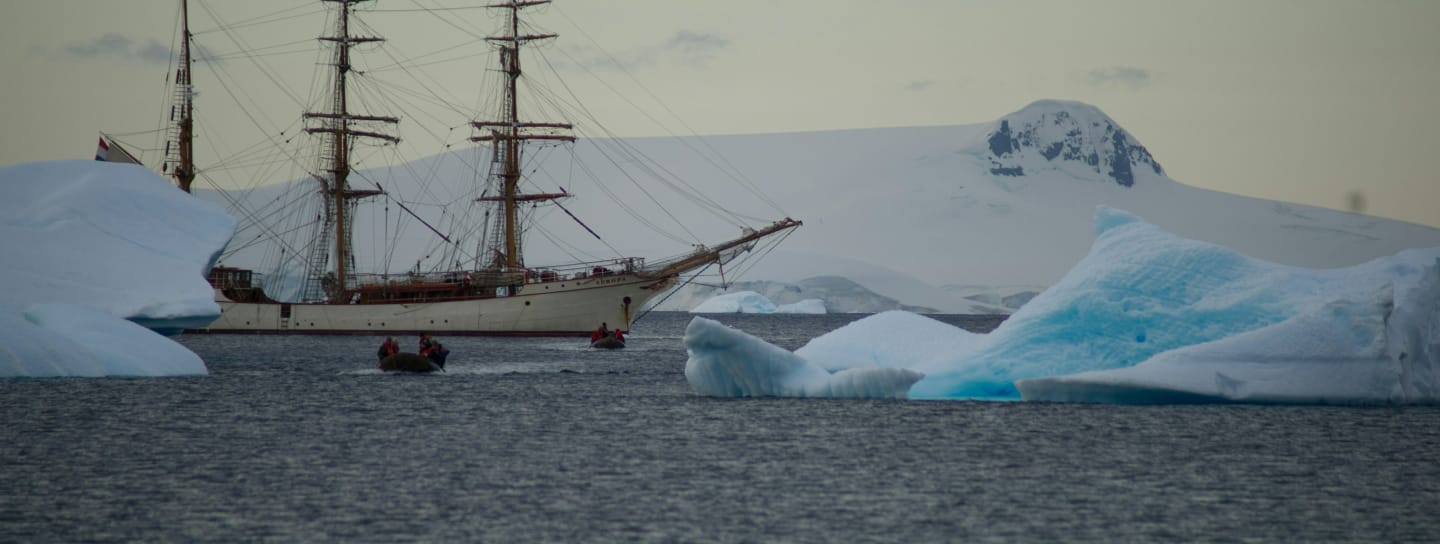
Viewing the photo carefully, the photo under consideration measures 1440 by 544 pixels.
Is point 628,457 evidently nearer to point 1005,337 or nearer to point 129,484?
point 129,484

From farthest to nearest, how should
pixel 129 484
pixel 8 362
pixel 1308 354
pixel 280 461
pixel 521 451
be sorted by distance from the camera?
pixel 8 362, pixel 1308 354, pixel 521 451, pixel 280 461, pixel 129 484

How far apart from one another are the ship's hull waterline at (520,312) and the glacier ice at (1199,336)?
164 feet

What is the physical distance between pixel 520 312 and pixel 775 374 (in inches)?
2080

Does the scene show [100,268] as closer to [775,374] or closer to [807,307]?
[775,374]

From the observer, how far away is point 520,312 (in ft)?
280

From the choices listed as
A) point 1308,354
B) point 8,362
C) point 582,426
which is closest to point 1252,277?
point 1308,354

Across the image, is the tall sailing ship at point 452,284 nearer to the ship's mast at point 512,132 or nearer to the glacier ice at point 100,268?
the ship's mast at point 512,132

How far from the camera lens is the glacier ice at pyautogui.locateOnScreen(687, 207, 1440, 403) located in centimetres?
2877

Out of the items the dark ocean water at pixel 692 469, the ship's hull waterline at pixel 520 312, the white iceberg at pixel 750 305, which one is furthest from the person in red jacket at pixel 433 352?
the white iceberg at pixel 750 305

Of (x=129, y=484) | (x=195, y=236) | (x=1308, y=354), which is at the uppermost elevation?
(x=195, y=236)

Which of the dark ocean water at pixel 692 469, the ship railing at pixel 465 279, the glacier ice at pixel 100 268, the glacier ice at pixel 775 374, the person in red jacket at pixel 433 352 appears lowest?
the dark ocean water at pixel 692 469

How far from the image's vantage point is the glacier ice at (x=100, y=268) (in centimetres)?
3816

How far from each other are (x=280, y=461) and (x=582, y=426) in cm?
754

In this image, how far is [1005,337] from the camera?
32.7m
